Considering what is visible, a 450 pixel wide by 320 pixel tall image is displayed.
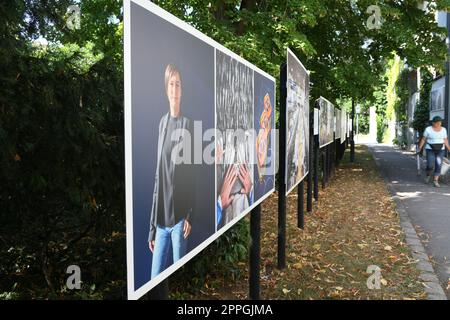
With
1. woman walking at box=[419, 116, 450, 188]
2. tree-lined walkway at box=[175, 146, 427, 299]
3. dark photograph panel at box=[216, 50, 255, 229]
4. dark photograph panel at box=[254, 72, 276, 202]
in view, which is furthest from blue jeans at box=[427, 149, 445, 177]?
dark photograph panel at box=[216, 50, 255, 229]

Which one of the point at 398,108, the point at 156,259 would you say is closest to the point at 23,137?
the point at 156,259

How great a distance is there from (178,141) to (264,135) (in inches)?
92.8

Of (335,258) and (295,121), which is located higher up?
(295,121)

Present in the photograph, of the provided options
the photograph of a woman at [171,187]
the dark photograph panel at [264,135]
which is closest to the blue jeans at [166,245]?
the photograph of a woman at [171,187]

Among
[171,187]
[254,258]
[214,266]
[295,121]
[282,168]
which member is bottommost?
[214,266]

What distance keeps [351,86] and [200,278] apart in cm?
1072

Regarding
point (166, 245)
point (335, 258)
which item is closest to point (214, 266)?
point (335, 258)

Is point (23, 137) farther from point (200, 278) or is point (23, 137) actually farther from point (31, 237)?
point (200, 278)

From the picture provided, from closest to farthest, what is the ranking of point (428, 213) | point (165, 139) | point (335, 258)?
point (165, 139) → point (335, 258) → point (428, 213)

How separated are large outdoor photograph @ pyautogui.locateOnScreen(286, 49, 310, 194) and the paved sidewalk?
5.75ft

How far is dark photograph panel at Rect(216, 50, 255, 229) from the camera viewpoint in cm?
283

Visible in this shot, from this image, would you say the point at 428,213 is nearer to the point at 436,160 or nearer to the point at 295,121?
the point at 436,160

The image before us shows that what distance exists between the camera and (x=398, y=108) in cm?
3847

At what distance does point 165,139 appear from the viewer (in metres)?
1.90
